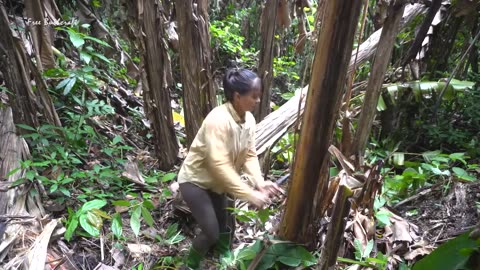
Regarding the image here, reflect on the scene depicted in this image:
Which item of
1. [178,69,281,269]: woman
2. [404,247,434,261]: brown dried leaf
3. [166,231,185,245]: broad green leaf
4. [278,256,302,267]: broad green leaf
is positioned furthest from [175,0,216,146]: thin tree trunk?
Answer: [404,247,434,261]: brown dried leaf

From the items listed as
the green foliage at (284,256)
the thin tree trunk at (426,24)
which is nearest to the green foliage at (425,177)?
the thin tree trunk at (426,24)

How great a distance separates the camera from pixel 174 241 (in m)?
3.02

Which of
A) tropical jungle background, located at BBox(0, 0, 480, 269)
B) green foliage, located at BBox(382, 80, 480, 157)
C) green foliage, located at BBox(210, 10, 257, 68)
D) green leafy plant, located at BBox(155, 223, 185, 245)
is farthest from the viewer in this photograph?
green foliage, located at BBox(210, 10, 257, 68)

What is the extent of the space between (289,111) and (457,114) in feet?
7.26

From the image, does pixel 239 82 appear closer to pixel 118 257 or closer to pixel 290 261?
pixel 290 261

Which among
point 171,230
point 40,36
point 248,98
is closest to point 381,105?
point 248,98

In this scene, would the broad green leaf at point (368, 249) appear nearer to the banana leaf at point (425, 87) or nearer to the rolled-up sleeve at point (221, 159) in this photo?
the rolled-up sleeve at point (221, 159)

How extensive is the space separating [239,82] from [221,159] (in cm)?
44

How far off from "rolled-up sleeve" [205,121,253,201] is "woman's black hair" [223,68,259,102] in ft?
0.66

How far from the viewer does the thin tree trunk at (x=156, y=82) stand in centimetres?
357

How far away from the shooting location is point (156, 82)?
3801 millimetres

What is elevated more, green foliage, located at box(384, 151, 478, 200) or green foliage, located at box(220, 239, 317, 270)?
green foliage, located at box(384, 151, 478, 200)

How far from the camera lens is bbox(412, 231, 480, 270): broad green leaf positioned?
149cm

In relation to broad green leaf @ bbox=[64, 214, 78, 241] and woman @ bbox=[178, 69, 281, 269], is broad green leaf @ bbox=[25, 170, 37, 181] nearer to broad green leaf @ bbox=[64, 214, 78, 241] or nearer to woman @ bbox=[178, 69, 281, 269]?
broad green leaf @ bbox=[64, 214, 78, 241]
